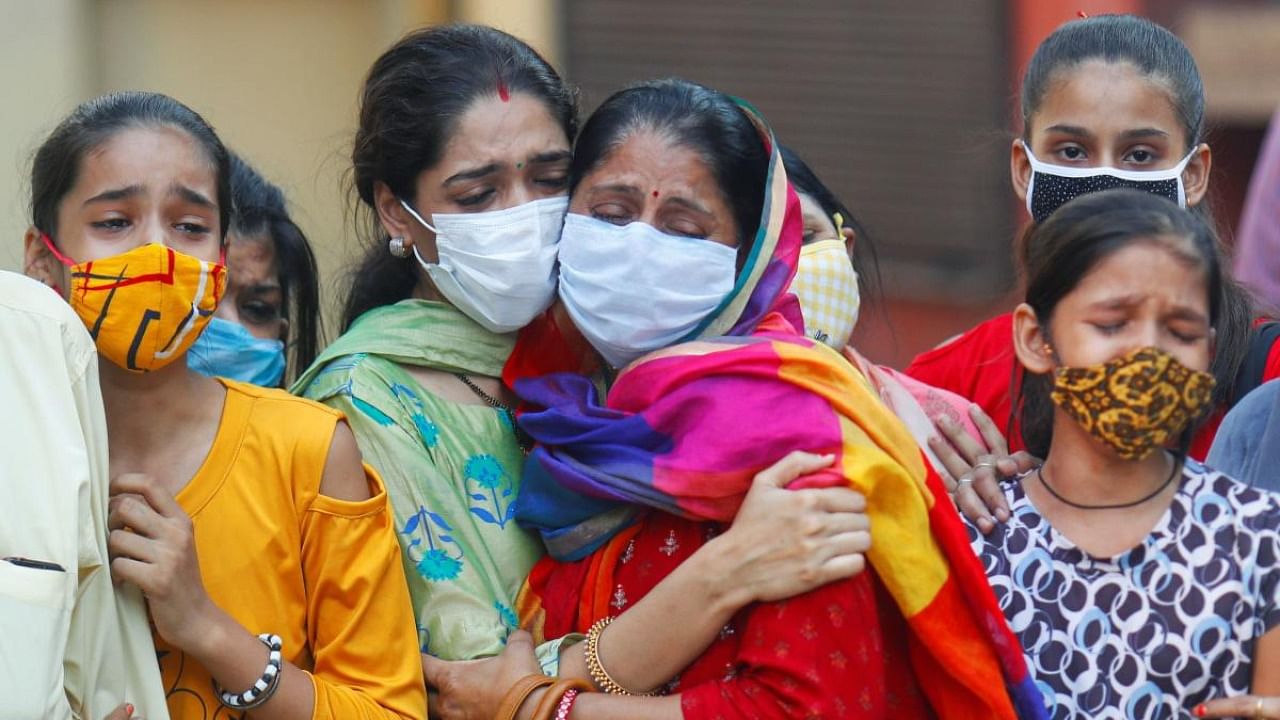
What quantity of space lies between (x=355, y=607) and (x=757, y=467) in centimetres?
72

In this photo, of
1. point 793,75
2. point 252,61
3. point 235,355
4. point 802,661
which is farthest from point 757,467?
point 793,75

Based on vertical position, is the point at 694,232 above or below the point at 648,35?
above

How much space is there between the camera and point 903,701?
3016 millimetres

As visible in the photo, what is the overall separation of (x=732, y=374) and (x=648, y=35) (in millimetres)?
4967

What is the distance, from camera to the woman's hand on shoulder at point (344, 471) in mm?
2965

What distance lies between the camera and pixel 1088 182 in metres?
3.70

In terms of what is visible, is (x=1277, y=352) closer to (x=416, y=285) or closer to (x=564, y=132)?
(x=564, y=132)

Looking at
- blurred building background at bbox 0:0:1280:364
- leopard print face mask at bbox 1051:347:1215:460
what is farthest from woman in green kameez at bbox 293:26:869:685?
blurred building background at bbox 0:0:1280:364

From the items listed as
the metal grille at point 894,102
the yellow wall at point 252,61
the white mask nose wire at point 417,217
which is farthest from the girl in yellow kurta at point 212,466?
the metal grille at point 894,102

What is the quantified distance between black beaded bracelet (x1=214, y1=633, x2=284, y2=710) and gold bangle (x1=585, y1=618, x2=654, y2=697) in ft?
1.73

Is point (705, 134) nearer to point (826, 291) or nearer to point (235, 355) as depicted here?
point (826, 291)

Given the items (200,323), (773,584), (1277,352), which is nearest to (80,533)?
(200,323)

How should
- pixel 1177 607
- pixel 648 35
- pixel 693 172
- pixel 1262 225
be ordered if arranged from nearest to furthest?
pixel 1177 607 → pixel 693 172 → pixel 1262 225 → pixel 648 35

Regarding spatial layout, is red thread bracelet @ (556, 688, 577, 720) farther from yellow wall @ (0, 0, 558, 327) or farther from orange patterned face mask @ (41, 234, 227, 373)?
yellow wall @ (0, 0, 558, 327)
